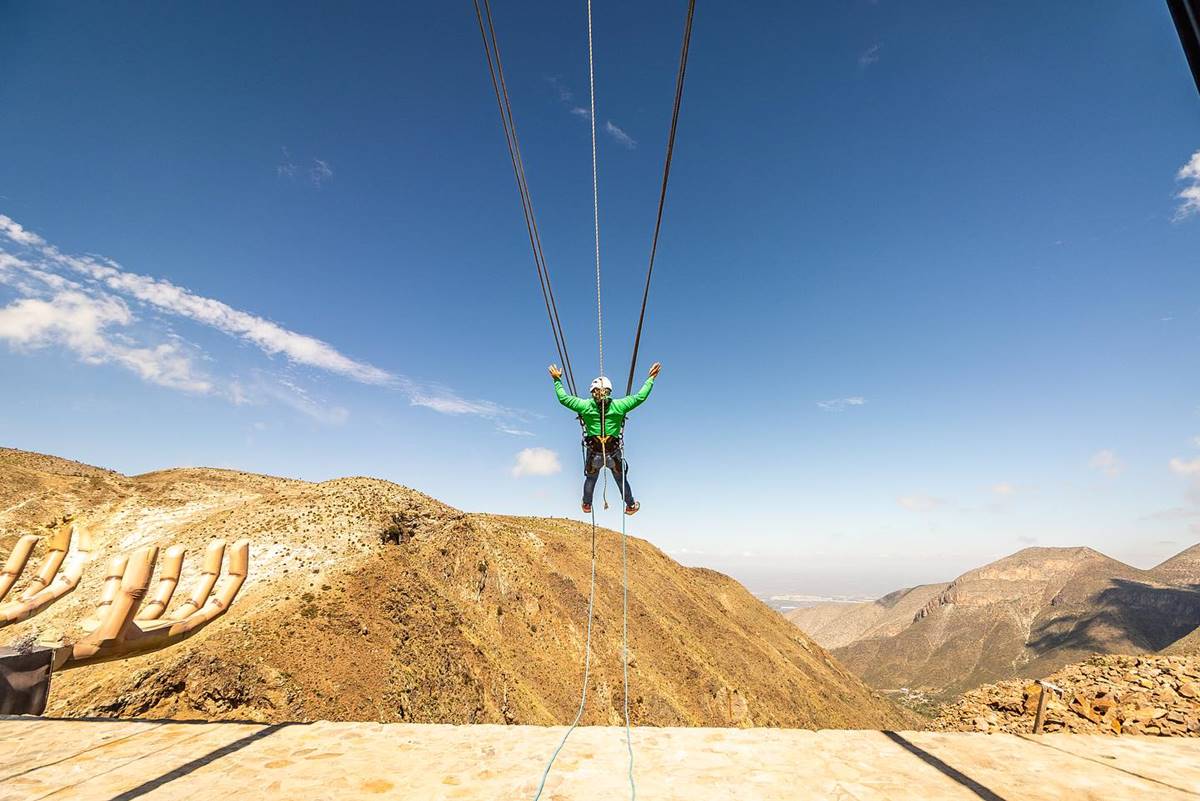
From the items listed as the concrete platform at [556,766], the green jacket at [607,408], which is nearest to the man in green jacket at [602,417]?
the green jacket at [607,408]

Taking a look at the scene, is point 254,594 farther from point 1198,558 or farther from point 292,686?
point 1198,558

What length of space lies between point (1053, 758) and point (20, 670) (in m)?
11.3

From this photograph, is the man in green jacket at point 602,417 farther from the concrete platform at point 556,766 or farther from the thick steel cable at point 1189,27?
the thick steel cable at point 1189,27

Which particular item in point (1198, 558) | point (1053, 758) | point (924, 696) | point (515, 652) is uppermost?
point (1198, 558)

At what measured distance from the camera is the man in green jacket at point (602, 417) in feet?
31.8

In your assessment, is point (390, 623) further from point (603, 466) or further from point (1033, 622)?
point (1033, 622)

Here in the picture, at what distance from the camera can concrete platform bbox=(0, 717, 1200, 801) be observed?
397 centimetres

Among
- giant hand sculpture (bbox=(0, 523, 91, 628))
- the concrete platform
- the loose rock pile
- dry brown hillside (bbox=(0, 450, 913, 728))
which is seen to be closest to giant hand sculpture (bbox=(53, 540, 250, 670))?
giant hand sculpture (bbox=(0, 523, 91, 628))

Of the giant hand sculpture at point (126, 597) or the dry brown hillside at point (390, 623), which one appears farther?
the dry brown hillside at point (390, 623)

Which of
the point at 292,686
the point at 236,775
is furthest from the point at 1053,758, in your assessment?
the point at 292,686

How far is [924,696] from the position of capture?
131 meters

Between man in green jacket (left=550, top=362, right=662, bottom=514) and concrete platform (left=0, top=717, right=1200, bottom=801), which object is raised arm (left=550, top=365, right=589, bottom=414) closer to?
man in green jacket (left=550, top=362, right=662, bottom=514)

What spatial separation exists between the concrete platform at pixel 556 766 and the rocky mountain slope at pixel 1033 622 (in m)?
157

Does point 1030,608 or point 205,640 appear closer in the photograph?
point 205,640
